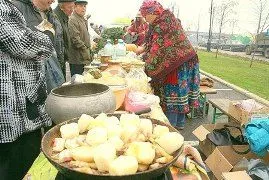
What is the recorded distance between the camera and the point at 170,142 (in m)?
1.24

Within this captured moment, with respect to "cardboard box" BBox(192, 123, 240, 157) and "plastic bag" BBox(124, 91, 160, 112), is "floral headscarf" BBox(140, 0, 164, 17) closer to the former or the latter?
"cardboard box" BBox(192, 123, 240, 157)

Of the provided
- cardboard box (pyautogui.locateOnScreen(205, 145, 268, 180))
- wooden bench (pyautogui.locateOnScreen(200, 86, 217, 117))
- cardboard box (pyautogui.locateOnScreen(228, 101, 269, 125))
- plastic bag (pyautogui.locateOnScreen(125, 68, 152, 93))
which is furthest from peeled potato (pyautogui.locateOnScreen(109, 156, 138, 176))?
wooden bench (pyautogui.locateOnScreen(200, 86, 217, 117))

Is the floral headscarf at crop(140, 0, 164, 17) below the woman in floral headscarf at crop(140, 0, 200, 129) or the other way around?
the other way around

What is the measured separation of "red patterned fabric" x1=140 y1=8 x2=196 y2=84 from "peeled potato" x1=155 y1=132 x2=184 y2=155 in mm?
3074

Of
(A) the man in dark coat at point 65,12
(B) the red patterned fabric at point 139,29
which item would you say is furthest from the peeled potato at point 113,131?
(B) the red patterned fabric at point 139,29

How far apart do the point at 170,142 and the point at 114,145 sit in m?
0.23

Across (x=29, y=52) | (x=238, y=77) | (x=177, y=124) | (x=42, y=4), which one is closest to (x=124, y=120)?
(x=29, y=52)

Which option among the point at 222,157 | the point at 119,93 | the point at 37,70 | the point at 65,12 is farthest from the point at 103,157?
the point at 65,12

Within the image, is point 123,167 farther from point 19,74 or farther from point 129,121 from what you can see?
point 19,74

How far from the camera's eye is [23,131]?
85.8 inches

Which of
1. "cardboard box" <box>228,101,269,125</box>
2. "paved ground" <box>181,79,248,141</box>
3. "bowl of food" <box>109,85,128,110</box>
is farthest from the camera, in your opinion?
"paved ground" <box>181,79,248,141</box>

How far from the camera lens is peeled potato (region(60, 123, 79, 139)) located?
4.52ft

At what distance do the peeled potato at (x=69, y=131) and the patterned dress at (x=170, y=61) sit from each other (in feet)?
9.83

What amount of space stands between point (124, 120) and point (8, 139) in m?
1.08
